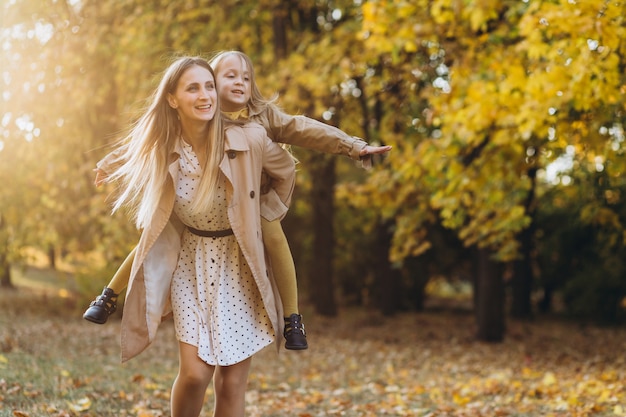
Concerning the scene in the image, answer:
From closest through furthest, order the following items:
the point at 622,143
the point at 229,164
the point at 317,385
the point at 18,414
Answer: the point at 229,164 → the point at 18,414 → the point at 622,143 → the point at 317,385

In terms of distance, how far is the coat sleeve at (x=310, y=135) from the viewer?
140 inches

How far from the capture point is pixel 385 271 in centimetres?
1578

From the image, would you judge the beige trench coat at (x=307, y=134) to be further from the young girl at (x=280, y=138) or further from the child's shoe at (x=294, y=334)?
the child's shoe at (x=294, y=334)

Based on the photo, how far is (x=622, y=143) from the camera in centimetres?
711

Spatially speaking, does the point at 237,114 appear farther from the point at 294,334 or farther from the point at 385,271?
A: the point at 385,271

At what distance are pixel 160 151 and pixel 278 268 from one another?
0.81m

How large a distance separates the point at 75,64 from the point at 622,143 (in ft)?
24.3

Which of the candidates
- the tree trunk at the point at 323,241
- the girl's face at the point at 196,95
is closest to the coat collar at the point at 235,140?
the girl's face at the point at 196,95

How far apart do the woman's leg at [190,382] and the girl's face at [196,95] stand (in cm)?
107

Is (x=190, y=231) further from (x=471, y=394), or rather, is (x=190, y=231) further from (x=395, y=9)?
(x=395, y=9)

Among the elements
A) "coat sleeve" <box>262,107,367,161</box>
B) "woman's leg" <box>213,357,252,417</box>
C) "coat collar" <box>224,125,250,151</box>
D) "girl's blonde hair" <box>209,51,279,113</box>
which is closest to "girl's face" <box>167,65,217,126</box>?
"coat collar" <box>224,125,250,151</box>

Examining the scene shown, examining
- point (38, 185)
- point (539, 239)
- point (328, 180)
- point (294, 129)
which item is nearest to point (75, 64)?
point (38, 185)

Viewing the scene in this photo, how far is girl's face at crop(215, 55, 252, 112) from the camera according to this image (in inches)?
141

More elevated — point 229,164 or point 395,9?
point 395,9
